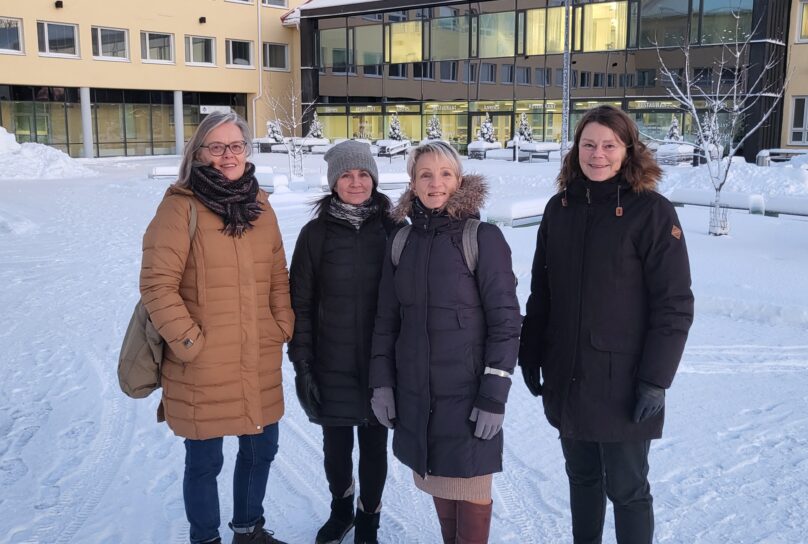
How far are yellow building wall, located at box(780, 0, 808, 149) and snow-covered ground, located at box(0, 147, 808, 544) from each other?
20.2 meters

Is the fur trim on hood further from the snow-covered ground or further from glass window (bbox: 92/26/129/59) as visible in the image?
glass window (bbox: 92/26/129/59)

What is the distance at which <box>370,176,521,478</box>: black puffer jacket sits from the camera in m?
2.80

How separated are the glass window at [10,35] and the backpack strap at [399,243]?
3393 centimetres

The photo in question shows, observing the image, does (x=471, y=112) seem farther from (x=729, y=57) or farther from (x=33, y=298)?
(x=33, y=298)

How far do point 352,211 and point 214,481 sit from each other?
1320mm

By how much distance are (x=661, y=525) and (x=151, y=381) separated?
2462 mm

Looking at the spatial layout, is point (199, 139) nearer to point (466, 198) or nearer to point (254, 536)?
point (466, 198)

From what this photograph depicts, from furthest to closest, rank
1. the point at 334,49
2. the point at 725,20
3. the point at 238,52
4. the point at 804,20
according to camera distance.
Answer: the point at 238,52 < the point at 334,49 < the point at 804,20 < the point at 725,20

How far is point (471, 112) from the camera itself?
33.7 m

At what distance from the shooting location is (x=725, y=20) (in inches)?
1019

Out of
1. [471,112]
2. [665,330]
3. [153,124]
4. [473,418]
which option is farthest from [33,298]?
[153,124]

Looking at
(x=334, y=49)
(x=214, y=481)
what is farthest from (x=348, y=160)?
(x=334, y=49)

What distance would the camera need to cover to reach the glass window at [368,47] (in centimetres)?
3600

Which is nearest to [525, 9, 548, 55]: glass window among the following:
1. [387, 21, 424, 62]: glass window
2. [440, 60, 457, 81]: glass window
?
[440, 60, 457, 81]: glass window
